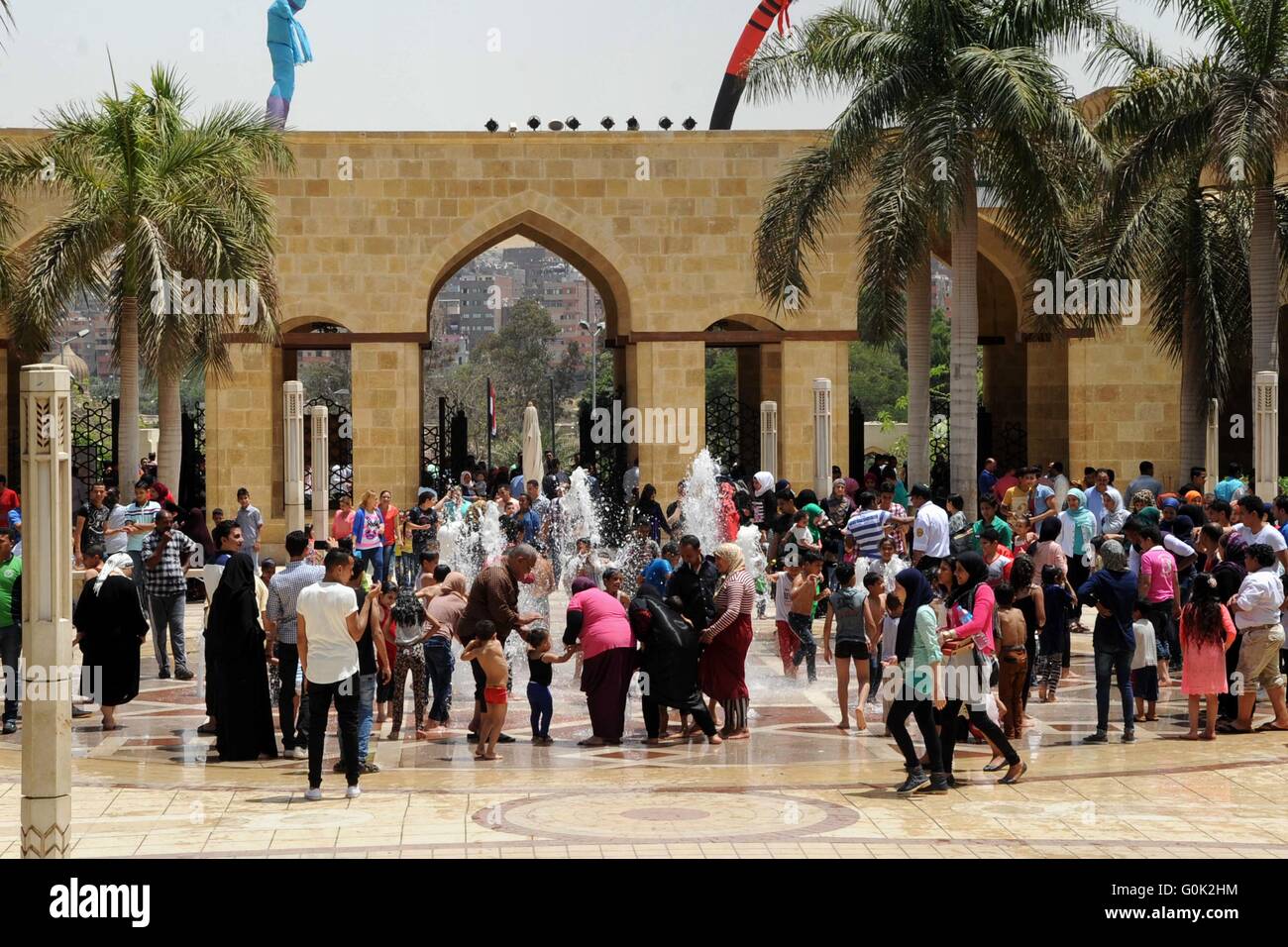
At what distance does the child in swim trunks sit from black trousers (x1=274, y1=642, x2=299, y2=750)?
3.75 feet

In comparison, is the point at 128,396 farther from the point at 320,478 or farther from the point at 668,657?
the point at 668,657

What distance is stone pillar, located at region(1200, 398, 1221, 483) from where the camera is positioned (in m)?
22.2

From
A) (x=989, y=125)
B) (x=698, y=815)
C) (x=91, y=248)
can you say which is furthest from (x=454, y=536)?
(x=698, y=815)

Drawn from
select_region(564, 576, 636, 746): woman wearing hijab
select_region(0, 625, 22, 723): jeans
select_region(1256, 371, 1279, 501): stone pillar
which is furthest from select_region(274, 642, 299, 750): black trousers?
select_region(1256, 371, 1279, 501): stone pillar

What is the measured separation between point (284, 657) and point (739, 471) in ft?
58.3

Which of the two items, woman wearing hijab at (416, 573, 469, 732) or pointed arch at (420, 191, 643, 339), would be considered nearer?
woman wearing hijab at (416, 573, 469, 732)

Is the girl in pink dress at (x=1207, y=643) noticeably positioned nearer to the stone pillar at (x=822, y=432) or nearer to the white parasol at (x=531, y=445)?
the stone pillar at (x=822, y=432)

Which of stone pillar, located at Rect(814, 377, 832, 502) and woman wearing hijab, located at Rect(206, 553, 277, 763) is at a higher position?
stone pillar, located at Rect(814, 377, 832, 502)

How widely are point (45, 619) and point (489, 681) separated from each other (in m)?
4.23

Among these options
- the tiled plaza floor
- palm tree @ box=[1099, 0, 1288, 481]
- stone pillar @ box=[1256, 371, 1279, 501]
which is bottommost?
the tiled plaza floor

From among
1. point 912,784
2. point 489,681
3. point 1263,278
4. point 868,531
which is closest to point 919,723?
point 912,784

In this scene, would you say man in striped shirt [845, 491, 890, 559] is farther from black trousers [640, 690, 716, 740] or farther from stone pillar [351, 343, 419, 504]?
stone pillar [351, 343, 419, 504]

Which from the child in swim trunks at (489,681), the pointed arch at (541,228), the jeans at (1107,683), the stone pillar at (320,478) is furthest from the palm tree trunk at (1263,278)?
the child in swim trunks at (489,681)
